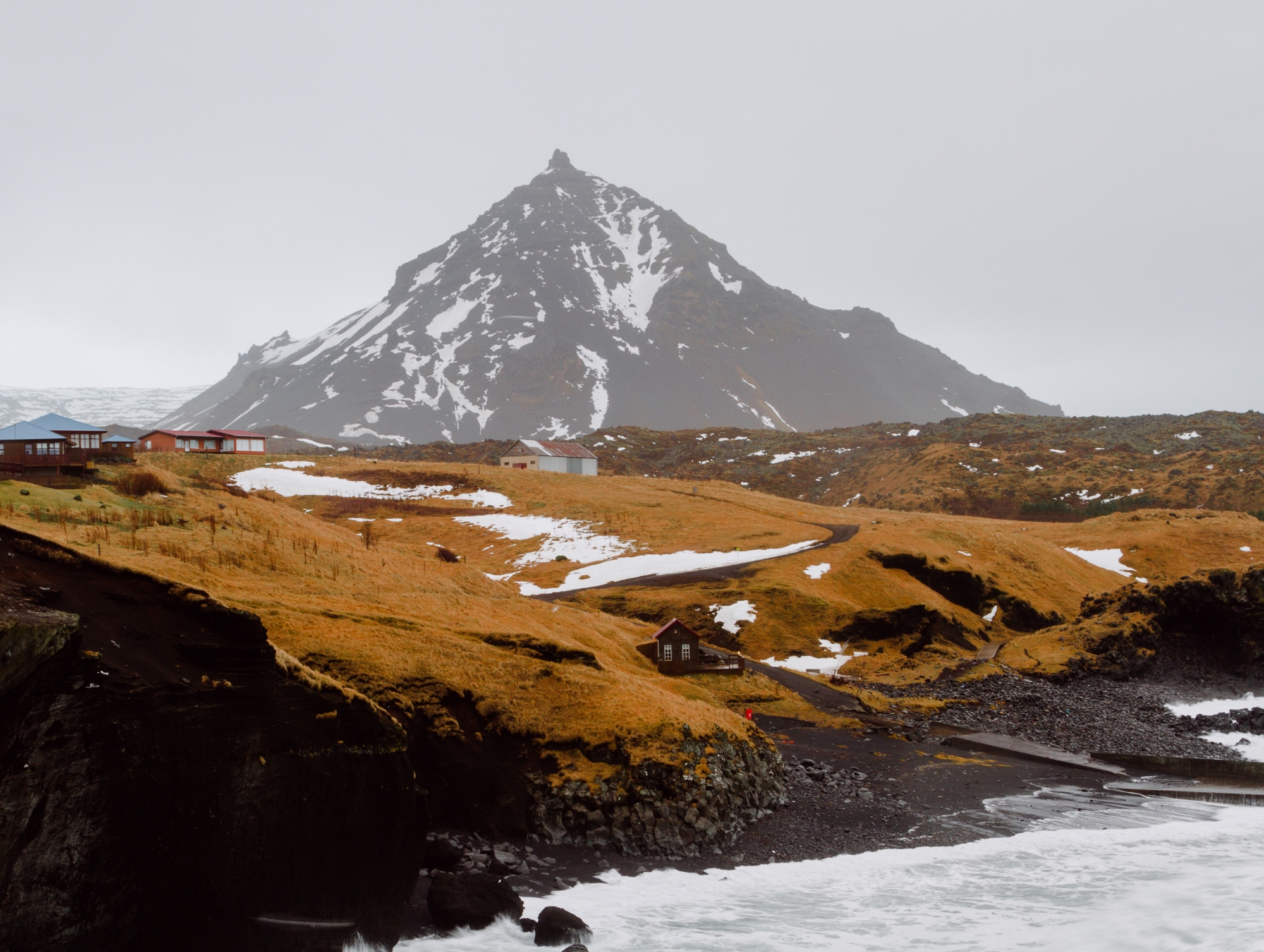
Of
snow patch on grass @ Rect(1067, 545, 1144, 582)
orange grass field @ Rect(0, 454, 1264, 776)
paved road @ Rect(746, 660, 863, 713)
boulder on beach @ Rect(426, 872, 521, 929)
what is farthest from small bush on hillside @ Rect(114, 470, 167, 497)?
snow patch on grass @ Rect(1067, 545, 1144, 582)

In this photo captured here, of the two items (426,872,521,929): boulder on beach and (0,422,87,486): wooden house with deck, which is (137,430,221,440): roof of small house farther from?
(426,872,521,929): boulder on beach

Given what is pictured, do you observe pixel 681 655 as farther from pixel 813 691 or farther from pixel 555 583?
pixel 555 583

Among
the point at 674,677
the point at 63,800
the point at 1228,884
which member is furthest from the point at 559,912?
the point at 674,677

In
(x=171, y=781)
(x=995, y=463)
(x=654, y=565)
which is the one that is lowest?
(x=654, y=565)

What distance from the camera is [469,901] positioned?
730 inches

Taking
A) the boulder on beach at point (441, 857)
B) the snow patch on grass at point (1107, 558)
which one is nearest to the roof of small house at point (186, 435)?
the boulder on beach at point (441, 857)

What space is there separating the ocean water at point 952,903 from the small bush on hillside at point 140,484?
83.2 ft

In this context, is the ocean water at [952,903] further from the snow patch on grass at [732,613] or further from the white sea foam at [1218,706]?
the snow patch on grass at [732,613]

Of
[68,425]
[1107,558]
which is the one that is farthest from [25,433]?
[1107,558]

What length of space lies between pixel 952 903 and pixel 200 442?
394 feet

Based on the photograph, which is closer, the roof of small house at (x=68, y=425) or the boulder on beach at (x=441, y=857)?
the boulder on beach at (x=441, y=857)

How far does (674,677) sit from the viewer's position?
131 feet

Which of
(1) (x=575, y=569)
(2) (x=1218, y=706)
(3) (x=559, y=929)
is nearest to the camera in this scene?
(3) (x=559, y=929)

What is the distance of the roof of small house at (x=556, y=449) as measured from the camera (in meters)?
135
